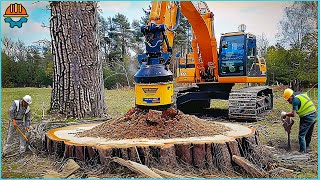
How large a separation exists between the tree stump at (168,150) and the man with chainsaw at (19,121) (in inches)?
42.9

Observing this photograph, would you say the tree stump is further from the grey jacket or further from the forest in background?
the forest in background

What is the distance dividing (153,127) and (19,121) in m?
2.20

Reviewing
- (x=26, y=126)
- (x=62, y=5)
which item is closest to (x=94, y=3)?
(x=62, y=5)

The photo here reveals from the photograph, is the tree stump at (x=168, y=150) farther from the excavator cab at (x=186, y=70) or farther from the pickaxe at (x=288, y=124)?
the excavator cab at (x=186, y=70)

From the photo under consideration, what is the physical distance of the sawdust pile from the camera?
537 cm

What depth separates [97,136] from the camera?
5.55 meters

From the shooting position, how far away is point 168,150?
4.80 meters

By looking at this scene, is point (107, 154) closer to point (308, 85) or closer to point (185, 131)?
point (185, 131)

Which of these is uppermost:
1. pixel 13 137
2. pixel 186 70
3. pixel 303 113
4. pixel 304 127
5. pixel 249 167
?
pixel 186 70

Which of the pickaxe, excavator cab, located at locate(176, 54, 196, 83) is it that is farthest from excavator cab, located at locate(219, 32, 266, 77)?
the pickaxe

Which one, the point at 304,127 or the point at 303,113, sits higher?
the point at 303,113

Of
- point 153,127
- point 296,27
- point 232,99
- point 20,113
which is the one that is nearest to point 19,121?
point 20,113

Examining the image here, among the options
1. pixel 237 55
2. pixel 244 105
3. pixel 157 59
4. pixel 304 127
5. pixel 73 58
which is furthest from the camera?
pixel 237 55

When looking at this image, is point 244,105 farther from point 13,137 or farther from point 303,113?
point 13,137
